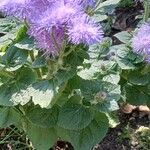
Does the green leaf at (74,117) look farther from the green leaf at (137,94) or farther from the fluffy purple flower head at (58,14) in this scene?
the fluffy purple flower head at (58,14)

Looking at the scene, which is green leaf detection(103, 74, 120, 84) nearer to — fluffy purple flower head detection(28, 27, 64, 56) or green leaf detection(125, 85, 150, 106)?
green leaf detection(125, 85, 150, 106)

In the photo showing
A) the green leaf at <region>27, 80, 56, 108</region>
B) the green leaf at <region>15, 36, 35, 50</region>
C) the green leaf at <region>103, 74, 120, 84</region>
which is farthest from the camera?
the green leaf at <region>103, 74, 120, 84</region>

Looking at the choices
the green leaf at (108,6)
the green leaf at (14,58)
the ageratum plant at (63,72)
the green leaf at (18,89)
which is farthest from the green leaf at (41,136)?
the green leaf at (108,6)

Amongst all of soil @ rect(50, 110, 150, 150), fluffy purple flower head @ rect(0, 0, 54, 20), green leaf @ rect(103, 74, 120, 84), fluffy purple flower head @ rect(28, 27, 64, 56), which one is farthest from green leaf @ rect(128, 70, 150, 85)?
fluffy purple flower head @ rect(0, 0, 54, 20)

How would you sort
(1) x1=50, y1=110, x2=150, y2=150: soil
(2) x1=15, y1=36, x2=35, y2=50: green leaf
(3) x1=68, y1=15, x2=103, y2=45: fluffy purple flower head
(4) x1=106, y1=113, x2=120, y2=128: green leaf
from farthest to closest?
1. (1) x1=50, y1=110, x2=150, y2=150: soil
2. (4) x1=106, y1=113, x2=120, y2=128: green leaf
3. (2) x1=15, y1=36, x2=35, y2=50: green leaf
4. (3) x1=68, y1=15, x2=103, y2=45: fluffy purple flower head

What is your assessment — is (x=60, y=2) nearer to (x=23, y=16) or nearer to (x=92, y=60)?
(x=23, y=16)

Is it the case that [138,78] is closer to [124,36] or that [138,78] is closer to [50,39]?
[124,36]
